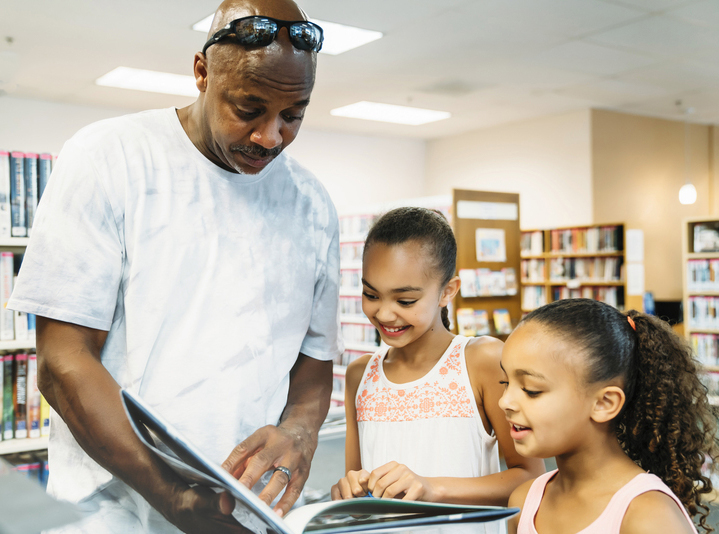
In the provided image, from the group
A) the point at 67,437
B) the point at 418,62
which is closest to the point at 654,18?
the point at 418,62

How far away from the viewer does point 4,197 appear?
8.48ft

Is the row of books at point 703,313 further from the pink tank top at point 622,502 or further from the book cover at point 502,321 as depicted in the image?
the pink tank top at point 622,502

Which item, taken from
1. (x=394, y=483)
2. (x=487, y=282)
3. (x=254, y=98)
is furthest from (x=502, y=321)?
(x=254, y=98)

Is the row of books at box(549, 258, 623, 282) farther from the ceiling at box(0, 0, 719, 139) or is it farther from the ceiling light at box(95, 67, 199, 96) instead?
the ceiling light at box(95, 67, 199, 96)

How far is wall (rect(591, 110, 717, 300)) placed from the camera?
7988 millimetres

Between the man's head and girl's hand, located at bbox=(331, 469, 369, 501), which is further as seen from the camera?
girl's hand, located at bbox=(331, 469, 369, 501)

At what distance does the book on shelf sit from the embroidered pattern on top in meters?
5.28

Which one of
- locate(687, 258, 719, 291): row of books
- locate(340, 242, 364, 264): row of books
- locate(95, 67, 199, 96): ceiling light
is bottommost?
locate(687, 258, 719, 291): row of books

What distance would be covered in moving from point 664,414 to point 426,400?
18.2 inches

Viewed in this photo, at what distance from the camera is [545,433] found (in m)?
1.07

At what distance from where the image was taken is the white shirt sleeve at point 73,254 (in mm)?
807

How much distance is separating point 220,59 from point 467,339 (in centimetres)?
84

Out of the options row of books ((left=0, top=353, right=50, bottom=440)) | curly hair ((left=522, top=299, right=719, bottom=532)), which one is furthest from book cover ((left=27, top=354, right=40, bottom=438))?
curly hair ((left=522, top=299, right=719, bottom=532))

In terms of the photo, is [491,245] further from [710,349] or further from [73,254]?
[73,254]
